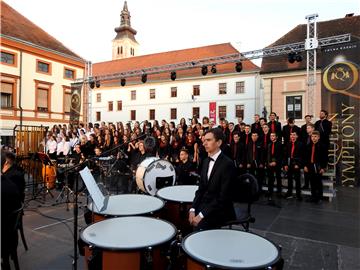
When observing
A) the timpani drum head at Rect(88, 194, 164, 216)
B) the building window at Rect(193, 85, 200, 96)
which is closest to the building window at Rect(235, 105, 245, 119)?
the building window at Rect(193, 85, 200, 96)

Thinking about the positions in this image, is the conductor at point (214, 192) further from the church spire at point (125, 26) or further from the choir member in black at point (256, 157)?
the church spire at point (125, 26)

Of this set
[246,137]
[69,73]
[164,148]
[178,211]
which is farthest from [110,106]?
[178,211]

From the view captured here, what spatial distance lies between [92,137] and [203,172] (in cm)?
833

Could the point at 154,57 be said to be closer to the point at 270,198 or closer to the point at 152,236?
the point at 270,198

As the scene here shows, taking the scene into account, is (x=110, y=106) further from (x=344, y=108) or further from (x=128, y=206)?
(x=128, y=206)

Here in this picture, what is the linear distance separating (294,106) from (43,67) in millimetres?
23560

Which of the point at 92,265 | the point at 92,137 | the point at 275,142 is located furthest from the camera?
the point at 92,137

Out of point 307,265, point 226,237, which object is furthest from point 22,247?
point 307,265

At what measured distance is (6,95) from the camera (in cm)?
2170

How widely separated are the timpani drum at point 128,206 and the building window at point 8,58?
2273cm

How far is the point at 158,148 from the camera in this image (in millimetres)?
9375

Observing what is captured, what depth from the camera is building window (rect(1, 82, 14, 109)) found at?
69.9 feet

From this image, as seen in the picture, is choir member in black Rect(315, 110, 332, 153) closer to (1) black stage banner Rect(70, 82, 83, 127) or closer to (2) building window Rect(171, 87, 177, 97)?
(1) black stage banner Rect(70, 82, 83, 127)

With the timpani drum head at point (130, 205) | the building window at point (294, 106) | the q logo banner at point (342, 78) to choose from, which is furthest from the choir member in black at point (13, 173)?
the building window at point (294, 106)
